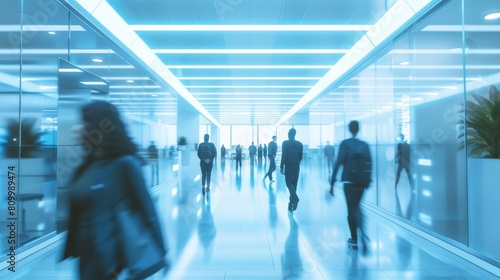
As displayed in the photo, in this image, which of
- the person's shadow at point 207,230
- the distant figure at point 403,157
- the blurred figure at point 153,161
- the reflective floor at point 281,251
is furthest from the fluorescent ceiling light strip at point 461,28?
the blurred figure at point 153,161

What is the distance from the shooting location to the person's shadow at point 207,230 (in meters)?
4.76

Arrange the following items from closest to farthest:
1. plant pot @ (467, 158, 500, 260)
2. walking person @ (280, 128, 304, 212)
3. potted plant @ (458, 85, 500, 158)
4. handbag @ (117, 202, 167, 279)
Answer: handbag @ (117, 202, 167, 279) < plant pot @ (467, 158, 500, 260) < potted plant @ (458, 85, 500, 158) < walking person @ (280, 128, 304, 212)

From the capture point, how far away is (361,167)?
473cm

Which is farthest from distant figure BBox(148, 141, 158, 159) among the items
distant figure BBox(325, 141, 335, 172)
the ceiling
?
distant figure BBox(325, 141, 335, 172)

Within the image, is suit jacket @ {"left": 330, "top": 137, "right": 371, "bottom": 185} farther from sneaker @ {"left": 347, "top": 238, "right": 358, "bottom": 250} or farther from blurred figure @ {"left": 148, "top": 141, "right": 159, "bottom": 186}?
blurred figure @ {"left": 148, "top": 141, "right": 159, "bottom": 186}

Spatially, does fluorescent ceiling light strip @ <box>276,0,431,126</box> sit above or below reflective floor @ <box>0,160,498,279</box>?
above

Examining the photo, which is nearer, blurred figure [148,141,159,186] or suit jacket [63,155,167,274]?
suit jacket [63,155,167,274]

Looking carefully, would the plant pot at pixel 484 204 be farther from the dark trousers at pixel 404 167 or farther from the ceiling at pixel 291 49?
the dark trousers at pixel 404 167

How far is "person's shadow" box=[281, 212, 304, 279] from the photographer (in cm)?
384

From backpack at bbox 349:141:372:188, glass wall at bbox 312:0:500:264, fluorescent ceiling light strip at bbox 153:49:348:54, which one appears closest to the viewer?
glass wall at bbox 312:0:500:264

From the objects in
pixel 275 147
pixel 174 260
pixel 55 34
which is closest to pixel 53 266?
pixel 174 260

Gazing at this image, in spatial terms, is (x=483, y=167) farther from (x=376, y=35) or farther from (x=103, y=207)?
(x=103, y=207)

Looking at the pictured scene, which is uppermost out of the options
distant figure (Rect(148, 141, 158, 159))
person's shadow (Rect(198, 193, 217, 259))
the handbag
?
distant figure (Rect(148, 141, 158, 159))

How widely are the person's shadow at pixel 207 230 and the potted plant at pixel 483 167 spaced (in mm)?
3659
